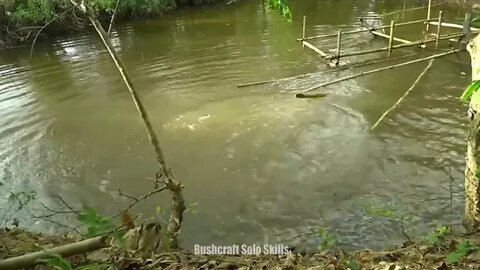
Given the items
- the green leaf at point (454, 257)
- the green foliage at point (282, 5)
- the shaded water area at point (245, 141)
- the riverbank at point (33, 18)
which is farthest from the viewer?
the riverbank at point (33, 18)

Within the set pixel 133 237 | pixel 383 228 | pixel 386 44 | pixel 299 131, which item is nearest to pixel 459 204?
pixel 383 228

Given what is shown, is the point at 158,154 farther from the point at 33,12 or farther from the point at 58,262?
the point at 33,12

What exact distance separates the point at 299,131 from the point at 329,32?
8500mm

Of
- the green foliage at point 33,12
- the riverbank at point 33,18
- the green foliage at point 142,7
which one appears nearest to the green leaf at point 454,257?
the riverbank at point 33,18

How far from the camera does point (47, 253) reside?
2.49m

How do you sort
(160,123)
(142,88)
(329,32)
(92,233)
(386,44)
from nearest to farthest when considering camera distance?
(92,233) → (160,123) → (142,88) → (386,44) → (329,32)

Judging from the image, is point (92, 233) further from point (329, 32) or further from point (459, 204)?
point (329, 32)

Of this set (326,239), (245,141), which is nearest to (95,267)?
(326,239)

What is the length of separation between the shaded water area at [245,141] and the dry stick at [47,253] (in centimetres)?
319

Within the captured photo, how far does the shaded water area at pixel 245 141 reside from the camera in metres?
6.29

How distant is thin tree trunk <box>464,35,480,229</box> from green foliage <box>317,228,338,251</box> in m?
1.41

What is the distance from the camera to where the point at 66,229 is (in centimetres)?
590

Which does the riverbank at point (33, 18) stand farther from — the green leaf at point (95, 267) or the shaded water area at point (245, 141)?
the green leaf at point (95, 267)

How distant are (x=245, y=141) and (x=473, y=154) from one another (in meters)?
4.15
